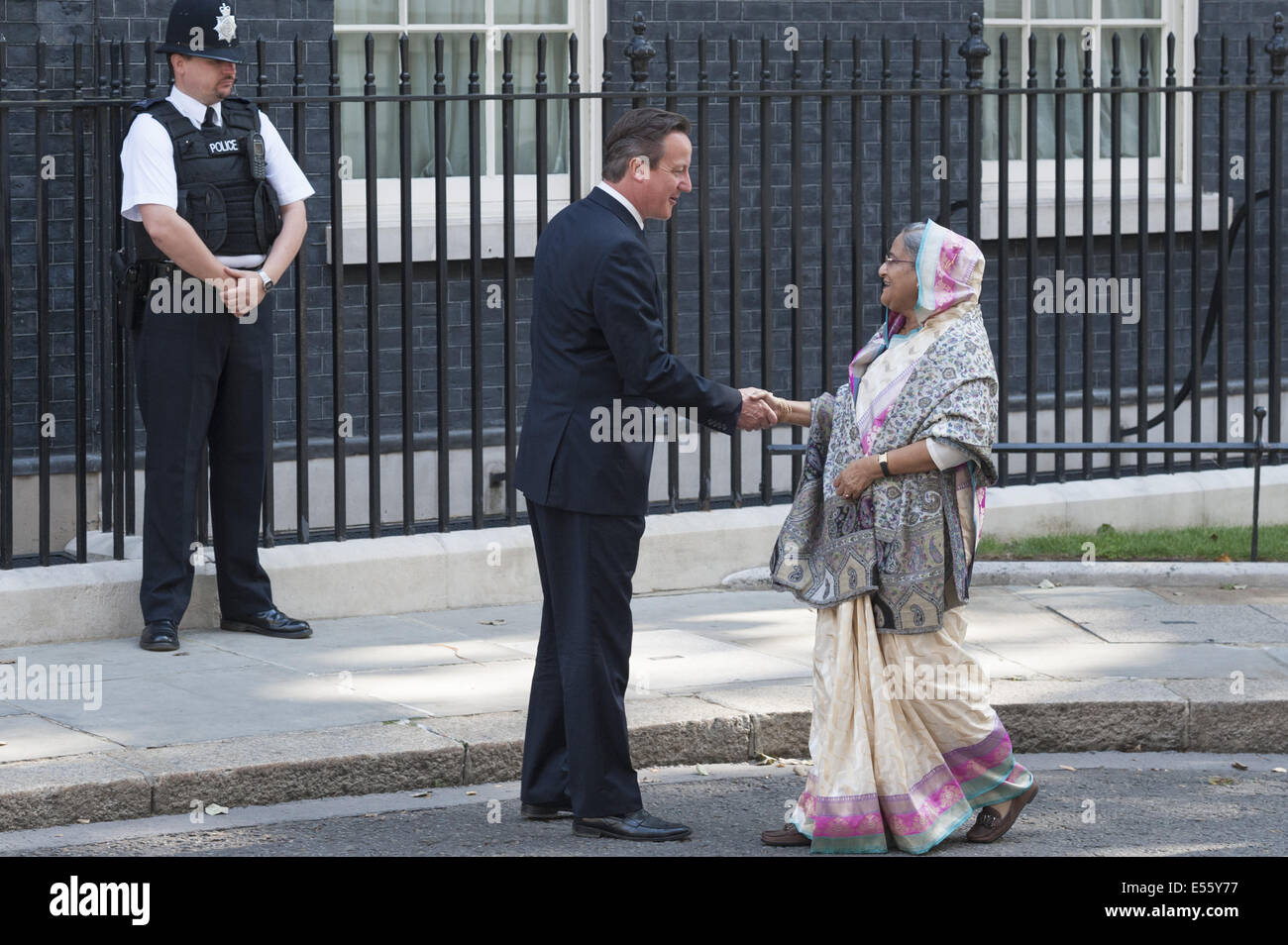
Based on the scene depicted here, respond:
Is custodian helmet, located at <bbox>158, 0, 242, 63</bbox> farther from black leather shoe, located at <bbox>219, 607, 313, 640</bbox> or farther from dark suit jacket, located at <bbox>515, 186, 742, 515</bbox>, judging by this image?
dark suit jacket, located at <bbox>515, 186, 742, 515</bbox>

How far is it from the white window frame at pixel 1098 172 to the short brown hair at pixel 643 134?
5.97 meters

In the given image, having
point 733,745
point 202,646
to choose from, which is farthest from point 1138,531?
point 202,646

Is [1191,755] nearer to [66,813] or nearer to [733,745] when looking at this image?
[733,745]

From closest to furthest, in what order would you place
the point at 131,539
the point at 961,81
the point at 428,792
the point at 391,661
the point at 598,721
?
the point at 598,721
the point at 428,792
the point at 391,661
the point at 131,539
the point at 961,81

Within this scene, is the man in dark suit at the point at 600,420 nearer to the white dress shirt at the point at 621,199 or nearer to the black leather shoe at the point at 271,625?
the white dress shirt at the point at 621,199

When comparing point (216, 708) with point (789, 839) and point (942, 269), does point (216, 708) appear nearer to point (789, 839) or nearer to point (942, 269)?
point (789, 839)

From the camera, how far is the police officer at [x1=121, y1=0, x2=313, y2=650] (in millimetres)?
7203

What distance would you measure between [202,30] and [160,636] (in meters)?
2.16

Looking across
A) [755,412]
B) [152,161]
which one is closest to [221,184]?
[152,161]

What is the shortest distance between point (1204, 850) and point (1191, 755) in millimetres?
1232

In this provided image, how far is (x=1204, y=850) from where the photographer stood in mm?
5574

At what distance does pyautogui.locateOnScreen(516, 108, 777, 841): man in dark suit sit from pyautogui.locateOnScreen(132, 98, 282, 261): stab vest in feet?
6.79

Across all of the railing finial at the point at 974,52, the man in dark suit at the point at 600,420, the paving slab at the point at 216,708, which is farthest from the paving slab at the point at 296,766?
the railing finial at the point at 974,52

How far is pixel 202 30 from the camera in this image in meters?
7.25
